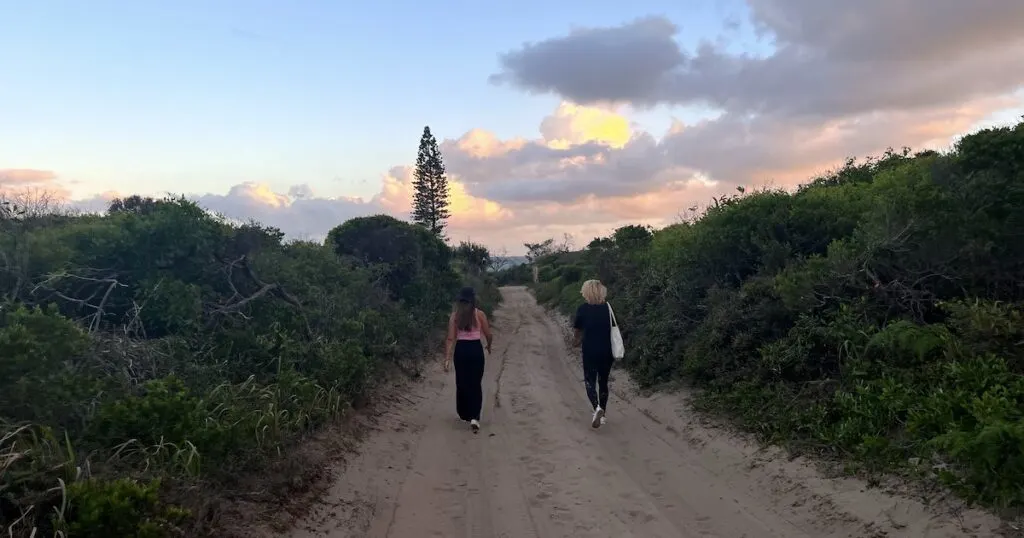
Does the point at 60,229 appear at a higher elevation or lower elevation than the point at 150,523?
higher

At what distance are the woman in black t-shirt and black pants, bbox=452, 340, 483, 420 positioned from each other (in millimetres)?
1296

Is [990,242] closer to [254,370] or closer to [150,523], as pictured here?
[150,523]

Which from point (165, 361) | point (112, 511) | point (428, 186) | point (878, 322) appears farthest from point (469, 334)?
point (428, 186)

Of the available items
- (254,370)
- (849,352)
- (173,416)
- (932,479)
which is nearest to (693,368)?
(849,352)

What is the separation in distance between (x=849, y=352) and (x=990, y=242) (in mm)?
1701

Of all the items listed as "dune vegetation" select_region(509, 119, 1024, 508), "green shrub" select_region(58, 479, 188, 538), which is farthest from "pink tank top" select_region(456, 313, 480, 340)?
"green shrub" select_region(58, 479, 188, 538)

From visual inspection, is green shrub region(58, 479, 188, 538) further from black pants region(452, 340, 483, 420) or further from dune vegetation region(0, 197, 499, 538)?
black pants region(452, 340, 483, 420)

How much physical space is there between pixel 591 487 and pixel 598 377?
2.51 m

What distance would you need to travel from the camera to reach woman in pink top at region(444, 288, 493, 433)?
7980 mm

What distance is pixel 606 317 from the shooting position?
7.96 metres

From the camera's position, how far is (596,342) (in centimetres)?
789

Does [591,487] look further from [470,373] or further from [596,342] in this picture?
[470,373]

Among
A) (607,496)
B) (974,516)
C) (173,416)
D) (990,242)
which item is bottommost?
(607,496)

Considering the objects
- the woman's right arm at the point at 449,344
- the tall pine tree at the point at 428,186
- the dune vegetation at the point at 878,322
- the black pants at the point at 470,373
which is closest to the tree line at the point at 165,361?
the woman's right arm at the point at 449,344
